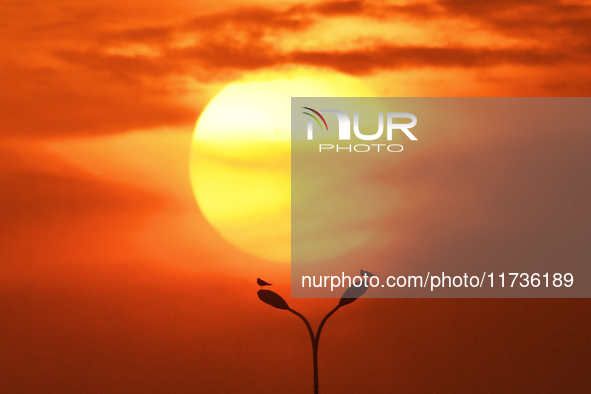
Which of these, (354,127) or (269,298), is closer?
(269,298)

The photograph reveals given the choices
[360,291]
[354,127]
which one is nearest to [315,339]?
[360,291]

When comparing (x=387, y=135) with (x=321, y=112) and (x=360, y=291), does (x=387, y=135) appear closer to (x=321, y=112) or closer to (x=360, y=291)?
(x=321, y=112)

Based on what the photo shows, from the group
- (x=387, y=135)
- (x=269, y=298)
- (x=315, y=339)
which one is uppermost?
(x=387, y=135)

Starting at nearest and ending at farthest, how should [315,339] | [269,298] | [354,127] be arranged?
[269,298], [315,339], [354,127]

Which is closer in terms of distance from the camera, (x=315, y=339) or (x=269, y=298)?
(x=269, y=298)

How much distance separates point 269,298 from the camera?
40.1 feet

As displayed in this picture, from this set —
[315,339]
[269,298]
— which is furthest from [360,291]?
[315,339]

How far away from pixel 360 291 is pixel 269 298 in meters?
2.07

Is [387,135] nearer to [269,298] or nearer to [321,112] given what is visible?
[321,112]

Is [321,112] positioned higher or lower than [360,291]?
higher

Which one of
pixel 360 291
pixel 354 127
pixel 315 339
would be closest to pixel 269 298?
pixel 360 291

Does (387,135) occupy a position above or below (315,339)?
above

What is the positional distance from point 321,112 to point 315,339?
28.3ft

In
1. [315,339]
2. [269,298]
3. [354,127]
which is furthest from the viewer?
[354,127]
